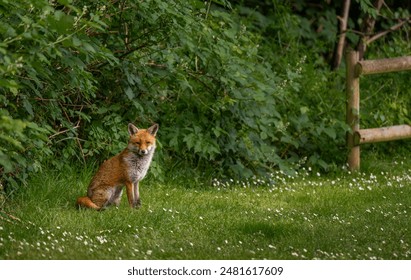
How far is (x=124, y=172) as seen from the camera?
25.3 feet

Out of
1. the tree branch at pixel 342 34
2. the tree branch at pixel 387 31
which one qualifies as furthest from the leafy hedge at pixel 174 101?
the tree branch at pixel 387 31

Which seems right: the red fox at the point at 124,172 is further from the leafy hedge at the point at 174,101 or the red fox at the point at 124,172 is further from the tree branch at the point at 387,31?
the tree branch at the point at 387,31

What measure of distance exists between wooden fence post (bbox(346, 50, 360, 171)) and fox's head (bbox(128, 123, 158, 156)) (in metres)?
3.61

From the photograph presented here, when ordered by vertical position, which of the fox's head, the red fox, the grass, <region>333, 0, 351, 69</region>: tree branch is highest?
<region>333, 0, 351, 69</region>: tree branch

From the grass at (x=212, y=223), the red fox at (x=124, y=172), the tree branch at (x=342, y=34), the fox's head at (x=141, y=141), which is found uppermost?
the tree branch at (x=342, y=34)

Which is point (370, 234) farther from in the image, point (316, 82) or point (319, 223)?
point (316, 82)

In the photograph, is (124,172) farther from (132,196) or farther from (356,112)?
(356,112)

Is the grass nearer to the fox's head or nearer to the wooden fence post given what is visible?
the fox's head

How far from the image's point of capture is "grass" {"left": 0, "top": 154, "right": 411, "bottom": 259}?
6.58m

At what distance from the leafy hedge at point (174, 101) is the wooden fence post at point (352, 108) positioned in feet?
0.61

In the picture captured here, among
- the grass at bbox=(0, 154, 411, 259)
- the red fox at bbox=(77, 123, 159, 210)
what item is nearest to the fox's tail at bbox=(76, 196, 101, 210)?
the red fox at bbox=(77, 123, 159, 210)

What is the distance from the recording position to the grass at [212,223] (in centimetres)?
658
